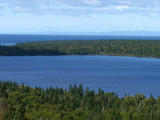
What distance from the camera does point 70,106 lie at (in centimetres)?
6450

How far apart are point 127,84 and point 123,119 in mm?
53727

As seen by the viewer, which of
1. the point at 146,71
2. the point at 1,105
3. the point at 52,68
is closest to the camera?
the point at 1,105

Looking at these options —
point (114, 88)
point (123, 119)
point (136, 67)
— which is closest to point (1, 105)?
point (123, 119)

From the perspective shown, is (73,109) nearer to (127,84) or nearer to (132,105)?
(132,105)

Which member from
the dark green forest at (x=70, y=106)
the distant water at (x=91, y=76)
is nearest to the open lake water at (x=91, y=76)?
the distant water at (x=91, y=76)

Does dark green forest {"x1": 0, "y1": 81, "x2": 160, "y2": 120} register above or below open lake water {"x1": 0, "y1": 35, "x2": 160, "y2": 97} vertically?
above

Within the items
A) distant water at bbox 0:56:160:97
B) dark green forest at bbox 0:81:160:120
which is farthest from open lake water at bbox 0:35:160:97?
dark green forest at bbox 0:81:160:120

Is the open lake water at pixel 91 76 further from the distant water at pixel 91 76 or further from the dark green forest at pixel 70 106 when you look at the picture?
the dark green forest at pixel 70 106

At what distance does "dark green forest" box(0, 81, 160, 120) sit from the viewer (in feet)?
181

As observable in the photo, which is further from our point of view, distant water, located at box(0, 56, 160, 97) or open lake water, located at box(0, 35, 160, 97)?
distant water, located at box(0, 56, 160, 97)

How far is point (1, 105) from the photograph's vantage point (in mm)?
62375

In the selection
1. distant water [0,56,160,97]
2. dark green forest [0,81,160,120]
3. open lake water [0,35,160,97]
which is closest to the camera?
dark green forest [0,81,160,120]

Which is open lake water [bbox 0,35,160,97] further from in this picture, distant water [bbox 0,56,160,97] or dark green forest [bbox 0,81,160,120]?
dark green forest [bbox 0,81,160,120]

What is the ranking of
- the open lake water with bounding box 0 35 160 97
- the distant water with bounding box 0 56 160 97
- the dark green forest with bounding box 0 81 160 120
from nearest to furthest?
the dark green forest with bounding box 0 81 160 120, the open lake water with bounding box 0 35 160 97, the distant water with bounding box 0 56 160 97
